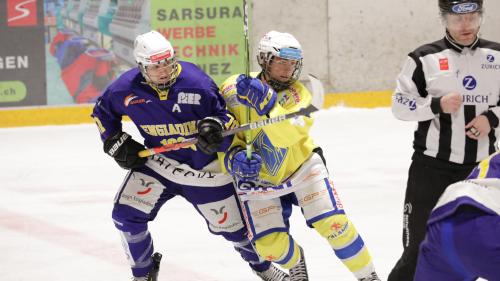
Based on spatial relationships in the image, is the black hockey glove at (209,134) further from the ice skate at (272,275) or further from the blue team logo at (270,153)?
the ice skate at (272,275)

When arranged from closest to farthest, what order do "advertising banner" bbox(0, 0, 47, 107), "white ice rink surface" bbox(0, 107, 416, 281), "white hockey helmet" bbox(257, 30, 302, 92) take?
"white hockey helmet" bbox(257, 30, 302, 92), "white ice rink surface" bbox(0, 107, 416, 281), "advertising banner" bbox(0, 0, 47, 107)

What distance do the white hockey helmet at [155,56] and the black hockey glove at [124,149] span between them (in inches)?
9.8

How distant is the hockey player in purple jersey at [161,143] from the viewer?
3.63 metres

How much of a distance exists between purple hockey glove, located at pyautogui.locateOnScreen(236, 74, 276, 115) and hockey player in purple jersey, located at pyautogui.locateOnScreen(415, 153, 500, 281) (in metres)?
1.38

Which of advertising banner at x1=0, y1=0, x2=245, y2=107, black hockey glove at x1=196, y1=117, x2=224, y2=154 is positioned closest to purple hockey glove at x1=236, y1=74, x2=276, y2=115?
black hockey glove at x1=196, y1=117, x2=224, y2=154

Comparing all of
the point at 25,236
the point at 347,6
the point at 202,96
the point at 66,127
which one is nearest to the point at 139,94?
the point at 202,96

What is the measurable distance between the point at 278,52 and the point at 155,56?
0.47 metres

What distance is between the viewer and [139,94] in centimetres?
368

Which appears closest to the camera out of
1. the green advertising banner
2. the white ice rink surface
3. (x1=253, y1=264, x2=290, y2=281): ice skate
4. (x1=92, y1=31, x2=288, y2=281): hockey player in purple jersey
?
Answer: (x1=92, y1=31, x2=288, y2=281): hockey player in purple jersey

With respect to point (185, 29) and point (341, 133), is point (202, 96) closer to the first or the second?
point (341, 133)

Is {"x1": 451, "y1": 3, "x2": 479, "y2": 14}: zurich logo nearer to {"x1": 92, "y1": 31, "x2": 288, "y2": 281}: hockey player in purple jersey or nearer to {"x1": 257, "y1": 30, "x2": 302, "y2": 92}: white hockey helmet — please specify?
{"x1": 257, "y1": 30, "x2": 302, "y2": 92}: white hockey helmet

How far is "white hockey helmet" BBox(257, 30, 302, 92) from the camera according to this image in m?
3.48

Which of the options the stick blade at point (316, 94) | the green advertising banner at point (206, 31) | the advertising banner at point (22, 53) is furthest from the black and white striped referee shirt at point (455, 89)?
the advertising banner at point (22, 53)

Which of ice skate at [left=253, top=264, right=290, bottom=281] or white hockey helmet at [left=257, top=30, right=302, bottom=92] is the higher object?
white hockey helmet at [left=257, top=30, right=302, bottom=92]
